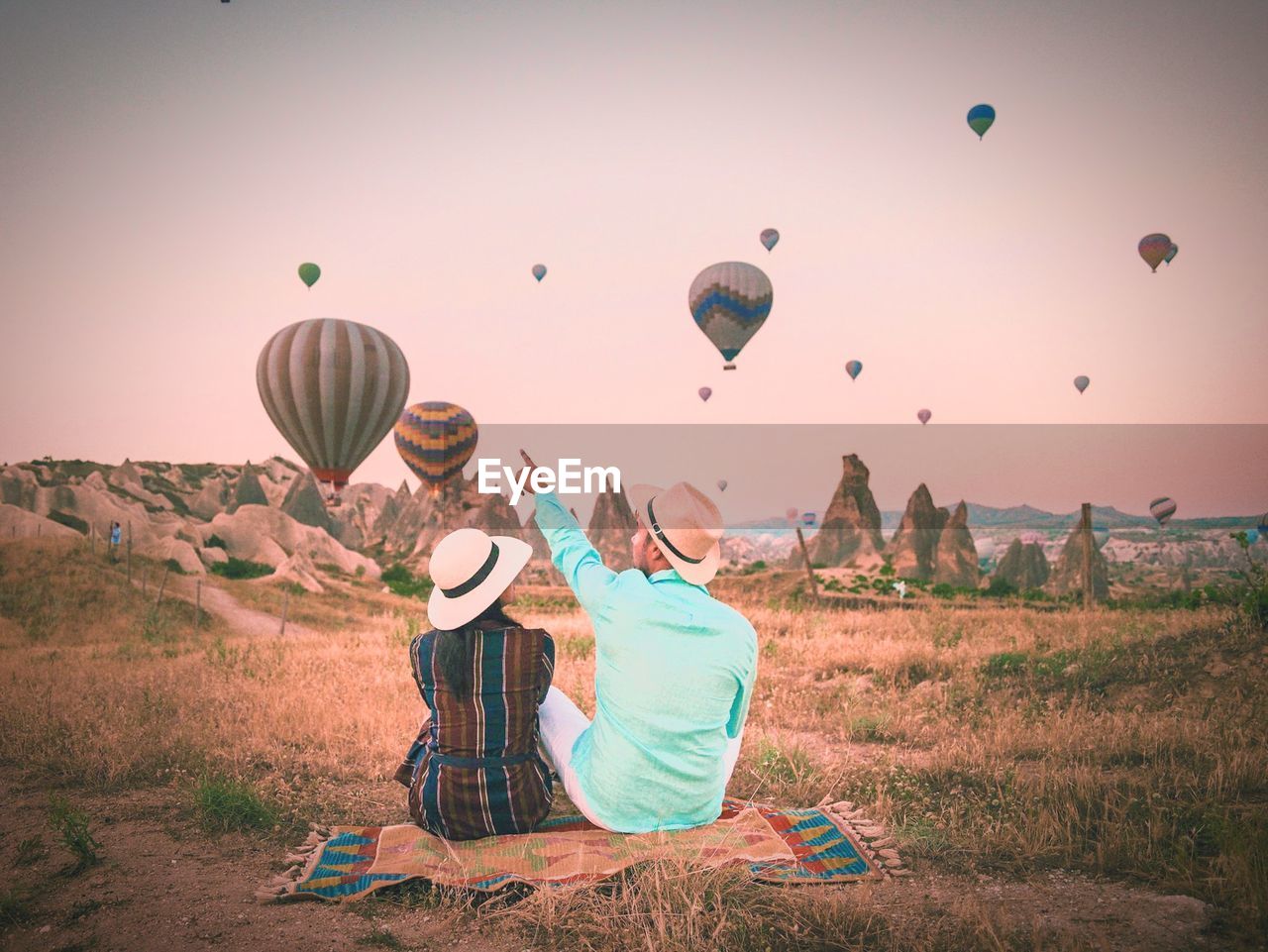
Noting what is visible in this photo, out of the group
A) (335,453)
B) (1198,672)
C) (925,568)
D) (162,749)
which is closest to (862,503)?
(925,568)

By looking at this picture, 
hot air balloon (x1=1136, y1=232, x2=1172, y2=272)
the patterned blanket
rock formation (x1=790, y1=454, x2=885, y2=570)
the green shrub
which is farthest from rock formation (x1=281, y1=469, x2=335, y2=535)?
the patterned blanket

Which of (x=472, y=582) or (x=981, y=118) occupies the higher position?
(x=981, y=118)

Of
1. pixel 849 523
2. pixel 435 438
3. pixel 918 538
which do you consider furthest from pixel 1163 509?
pixel 435 438

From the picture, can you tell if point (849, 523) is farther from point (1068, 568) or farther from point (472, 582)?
point (472, 582)

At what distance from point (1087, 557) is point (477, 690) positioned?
18.7m

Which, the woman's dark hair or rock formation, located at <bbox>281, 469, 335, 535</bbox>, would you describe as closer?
the woman's dark hair

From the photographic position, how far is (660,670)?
14.2 feet

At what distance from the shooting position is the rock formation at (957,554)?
6156 cm

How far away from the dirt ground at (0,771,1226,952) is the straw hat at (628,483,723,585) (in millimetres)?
1902

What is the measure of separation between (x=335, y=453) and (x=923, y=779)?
15564 mm

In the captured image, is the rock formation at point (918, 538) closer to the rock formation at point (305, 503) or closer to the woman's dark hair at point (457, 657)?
the rock formation at point (305, 503)

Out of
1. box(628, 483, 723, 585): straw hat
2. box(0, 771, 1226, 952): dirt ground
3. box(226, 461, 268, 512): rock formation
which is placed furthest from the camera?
box(226, 461, 268, 512): rock formation

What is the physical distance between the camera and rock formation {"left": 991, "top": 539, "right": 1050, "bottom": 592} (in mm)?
62906

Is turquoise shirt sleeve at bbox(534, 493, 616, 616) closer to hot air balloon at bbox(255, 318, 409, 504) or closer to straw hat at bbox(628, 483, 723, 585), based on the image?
straw hat at bbox(628, 483, 723, 585)
